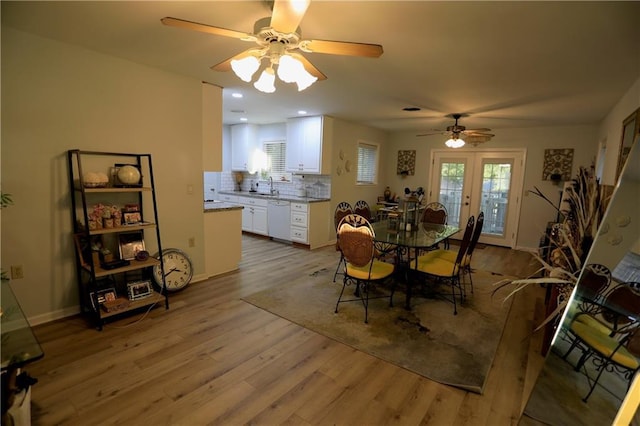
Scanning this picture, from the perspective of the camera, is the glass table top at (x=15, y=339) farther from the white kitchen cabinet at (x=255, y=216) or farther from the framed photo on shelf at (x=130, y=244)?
the white kitchen cabinet at (x=255, y=216)

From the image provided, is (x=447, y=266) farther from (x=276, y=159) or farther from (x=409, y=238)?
(x=276, y=159)

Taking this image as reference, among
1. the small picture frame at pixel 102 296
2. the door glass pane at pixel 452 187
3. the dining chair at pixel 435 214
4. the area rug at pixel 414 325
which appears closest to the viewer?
the area rug at pixel 414 325

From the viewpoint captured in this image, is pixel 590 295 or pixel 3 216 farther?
pixel 3 216

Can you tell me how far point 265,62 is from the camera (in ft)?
9.35

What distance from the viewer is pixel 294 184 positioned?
6621 mm

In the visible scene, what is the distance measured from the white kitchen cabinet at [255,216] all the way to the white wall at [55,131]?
9.71 ft

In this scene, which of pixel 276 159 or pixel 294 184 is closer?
pixel 294 184

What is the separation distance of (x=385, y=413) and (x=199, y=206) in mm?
2999

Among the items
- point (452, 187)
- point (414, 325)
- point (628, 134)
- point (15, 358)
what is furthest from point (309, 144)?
point (15, 358)

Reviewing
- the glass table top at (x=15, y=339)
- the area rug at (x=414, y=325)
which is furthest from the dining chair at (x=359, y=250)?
the glass table top at (x=15, y=339)

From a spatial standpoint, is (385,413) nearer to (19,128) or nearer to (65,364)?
(65,364)

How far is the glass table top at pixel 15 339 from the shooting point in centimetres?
139

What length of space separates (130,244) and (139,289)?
1.49 ft

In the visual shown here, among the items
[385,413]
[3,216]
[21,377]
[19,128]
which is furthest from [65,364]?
[385,413]
